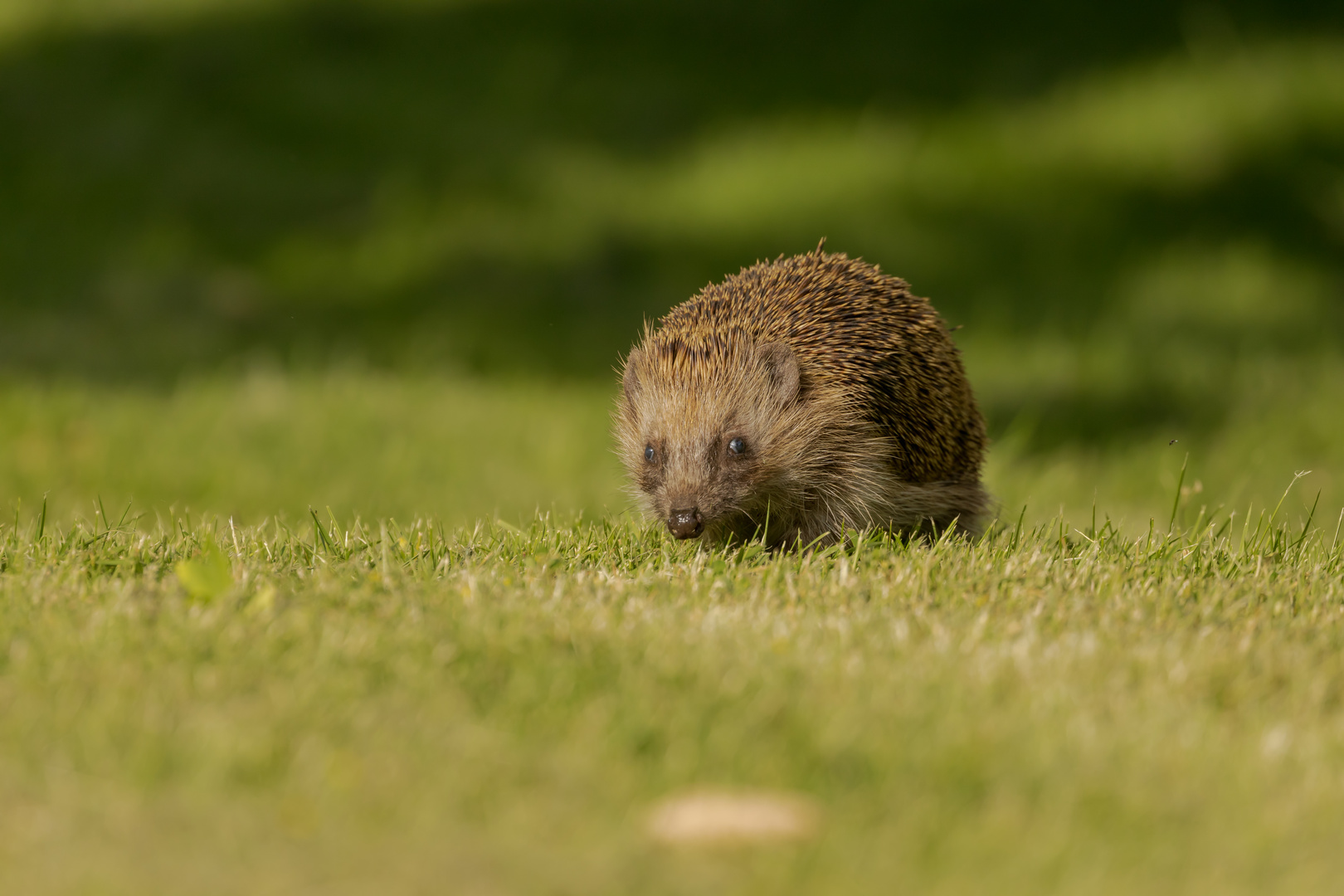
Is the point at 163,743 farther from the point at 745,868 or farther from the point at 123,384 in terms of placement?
the point at 123,384

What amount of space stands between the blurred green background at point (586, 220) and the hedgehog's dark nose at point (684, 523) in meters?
4.05

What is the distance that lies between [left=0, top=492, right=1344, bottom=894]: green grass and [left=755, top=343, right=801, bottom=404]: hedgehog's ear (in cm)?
144

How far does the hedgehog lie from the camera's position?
6.07 meters

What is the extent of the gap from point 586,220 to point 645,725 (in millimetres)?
11244

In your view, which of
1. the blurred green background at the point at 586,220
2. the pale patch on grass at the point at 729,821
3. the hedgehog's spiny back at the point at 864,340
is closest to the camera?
the pale patch on grass at the point at 729,821

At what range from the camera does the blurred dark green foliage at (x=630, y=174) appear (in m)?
12.8

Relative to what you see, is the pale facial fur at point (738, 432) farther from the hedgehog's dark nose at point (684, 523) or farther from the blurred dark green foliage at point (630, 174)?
the blurred dark green foliage at point (630, 174)

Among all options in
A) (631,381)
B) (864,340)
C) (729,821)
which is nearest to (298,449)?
(631,381)

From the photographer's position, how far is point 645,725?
3.35 m

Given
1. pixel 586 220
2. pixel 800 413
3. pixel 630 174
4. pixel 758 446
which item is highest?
pixel 630 174

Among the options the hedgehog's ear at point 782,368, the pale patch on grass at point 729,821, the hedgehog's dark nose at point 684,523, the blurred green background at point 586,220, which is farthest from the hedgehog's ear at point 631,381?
the pale patch on grass at point 729,821

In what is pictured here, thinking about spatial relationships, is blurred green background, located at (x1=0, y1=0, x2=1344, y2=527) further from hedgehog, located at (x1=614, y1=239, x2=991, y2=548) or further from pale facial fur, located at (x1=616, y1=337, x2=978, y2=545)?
pale facial fur, located at (x1=616, y1=337, x2=978, y2=545)

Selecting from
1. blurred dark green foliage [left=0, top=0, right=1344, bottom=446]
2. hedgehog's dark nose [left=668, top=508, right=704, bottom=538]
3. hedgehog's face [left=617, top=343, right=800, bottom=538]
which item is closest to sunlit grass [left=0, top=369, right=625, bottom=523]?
blurred dark green foliage [left=0, top=0, right=1344, bottom=446]

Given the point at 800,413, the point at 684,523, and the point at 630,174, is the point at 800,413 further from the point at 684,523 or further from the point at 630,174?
the point at 630,174
